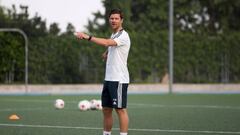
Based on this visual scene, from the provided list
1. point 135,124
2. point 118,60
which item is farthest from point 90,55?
point 118,60

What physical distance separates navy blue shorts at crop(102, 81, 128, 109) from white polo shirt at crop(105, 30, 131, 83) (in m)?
0.06

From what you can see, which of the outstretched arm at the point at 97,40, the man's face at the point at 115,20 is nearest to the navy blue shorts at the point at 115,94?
the outstretched arm at the point at 97,40

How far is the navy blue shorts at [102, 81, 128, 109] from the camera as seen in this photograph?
8.80 meters

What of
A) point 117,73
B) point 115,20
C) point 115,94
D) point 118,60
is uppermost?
point 115,20

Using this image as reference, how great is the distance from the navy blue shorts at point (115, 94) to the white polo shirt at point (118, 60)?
0.21ft

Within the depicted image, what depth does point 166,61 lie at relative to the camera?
36.2 metres

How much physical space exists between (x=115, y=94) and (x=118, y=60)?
0.44 meters

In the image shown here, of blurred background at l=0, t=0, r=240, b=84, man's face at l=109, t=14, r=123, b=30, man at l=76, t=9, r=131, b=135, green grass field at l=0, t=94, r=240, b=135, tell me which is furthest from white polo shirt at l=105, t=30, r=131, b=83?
blurred background at l=0, t=0, r=240, b=84

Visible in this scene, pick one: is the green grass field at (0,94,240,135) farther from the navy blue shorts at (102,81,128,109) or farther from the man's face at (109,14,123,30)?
the man's face at (109,14,123,30)

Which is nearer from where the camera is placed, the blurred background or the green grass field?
the green grass field

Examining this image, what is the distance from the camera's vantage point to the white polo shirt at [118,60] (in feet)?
29.0

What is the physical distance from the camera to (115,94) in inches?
347

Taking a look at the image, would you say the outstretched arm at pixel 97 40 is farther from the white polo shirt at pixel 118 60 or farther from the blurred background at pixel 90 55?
the blurred background at pixel 90 55

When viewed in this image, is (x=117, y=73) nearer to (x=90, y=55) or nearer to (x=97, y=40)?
(x=97, y=40)
